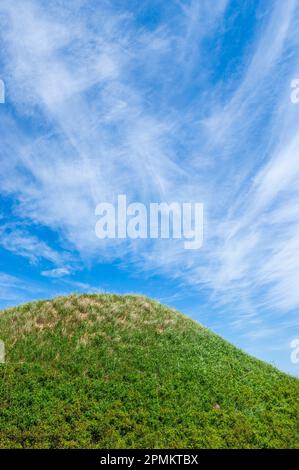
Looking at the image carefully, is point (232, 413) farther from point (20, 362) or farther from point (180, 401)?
point (20, 362)

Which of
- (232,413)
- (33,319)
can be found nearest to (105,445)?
(232,413)

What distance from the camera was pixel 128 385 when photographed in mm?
21062

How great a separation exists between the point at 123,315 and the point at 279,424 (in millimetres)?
13238

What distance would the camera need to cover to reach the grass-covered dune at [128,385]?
1756 centimetres

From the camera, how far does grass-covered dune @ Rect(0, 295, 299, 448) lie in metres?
17.6

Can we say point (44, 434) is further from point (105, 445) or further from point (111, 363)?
point (111, 363)

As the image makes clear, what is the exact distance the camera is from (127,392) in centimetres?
2036

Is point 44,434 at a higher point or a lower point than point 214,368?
lower

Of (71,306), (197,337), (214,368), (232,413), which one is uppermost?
(71,306)

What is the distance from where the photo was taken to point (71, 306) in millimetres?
29984
